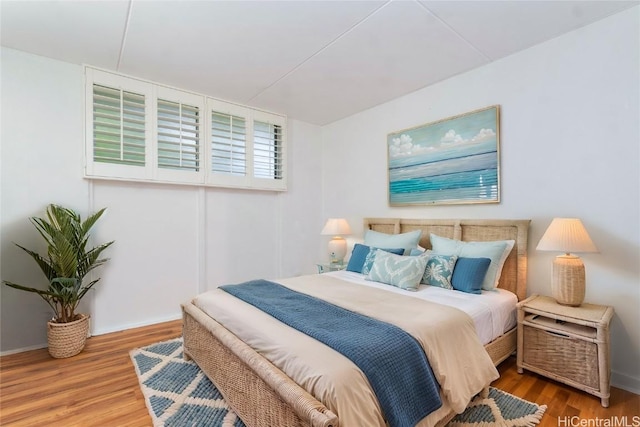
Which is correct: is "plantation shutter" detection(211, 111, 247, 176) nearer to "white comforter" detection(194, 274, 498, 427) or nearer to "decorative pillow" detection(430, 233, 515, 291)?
"white comforter" detection(194, 274, 498, 427)

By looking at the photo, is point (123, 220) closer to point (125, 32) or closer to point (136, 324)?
point (136, 324)

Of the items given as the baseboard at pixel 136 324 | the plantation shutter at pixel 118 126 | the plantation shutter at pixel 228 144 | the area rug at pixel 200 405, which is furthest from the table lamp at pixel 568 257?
the plantation shutter at pixel 118 126

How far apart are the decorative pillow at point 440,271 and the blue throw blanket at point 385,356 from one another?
1.05m

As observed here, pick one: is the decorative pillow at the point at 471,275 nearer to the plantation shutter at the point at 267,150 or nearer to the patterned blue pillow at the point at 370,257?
the patterned blue pillow at the point at 370,257

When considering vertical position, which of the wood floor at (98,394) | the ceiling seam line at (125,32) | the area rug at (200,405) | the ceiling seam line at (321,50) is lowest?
the wood floor at (98,394)

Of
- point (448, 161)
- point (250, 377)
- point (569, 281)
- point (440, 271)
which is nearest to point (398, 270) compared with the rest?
point (440, 271)

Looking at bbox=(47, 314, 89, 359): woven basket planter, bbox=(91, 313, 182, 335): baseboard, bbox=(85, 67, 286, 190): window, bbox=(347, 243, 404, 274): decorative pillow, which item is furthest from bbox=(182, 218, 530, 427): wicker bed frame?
→ bbox=(85, 67, 286, 190): window

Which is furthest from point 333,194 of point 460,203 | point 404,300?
point 404,300

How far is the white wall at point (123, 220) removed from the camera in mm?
2604

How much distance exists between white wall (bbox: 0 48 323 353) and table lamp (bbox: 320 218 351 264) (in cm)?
78

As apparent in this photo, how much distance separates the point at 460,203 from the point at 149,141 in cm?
337

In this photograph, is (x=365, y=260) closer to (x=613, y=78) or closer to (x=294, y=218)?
(x=294, y=218)

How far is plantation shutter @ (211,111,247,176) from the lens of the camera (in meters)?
3.65

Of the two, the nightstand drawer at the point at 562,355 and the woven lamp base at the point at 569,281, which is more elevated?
the woven lamp base at the point at 569,281
